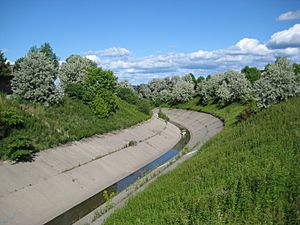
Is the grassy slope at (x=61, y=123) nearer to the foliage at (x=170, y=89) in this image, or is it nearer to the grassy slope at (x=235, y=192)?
the grassy slope at (x=235, y=192)

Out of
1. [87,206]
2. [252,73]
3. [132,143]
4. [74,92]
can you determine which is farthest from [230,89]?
[87,206]

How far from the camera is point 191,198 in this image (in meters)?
16.1

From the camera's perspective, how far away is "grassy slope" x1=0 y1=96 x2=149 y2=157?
3819 centimetres

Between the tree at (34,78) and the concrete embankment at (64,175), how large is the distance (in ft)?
30.5

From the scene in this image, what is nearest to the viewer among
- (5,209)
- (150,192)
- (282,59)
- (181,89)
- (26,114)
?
(150,192)

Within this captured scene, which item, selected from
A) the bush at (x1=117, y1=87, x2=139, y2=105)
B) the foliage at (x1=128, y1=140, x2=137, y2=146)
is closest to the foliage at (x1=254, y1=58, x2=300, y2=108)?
the foliage at (x1=128, y1=140, x2=137, y2=146)

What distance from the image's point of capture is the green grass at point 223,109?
6865 centimetres

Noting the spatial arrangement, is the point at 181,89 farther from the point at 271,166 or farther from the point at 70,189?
the point at 271,166

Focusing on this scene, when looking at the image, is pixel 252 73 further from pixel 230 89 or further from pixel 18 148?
pixel 18 148

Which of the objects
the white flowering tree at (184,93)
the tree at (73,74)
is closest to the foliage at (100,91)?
the tree at (73,74)

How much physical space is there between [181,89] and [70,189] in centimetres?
9696

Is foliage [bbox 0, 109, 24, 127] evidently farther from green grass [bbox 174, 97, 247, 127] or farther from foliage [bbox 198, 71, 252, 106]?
foliage [bbox 198, 71, 252, 106]

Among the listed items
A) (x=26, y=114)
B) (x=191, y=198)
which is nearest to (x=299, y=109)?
(x=191, y=198)

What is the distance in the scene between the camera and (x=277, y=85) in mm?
49031
